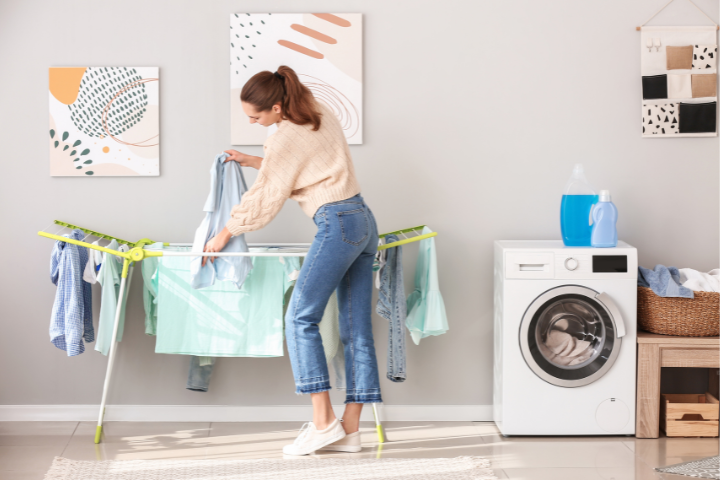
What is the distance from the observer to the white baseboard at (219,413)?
2.82 m

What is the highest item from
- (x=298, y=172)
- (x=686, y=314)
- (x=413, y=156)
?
(x=413, y=156)

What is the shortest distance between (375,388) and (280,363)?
1.96ft

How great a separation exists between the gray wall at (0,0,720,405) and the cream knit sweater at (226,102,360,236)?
53cm

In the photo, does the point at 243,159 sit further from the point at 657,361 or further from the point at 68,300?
the point at 657,361

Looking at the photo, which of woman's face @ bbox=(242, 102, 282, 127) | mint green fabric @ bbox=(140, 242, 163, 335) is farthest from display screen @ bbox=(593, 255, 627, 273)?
mint green fabric @ bbox=(140, 242, 163, 335)

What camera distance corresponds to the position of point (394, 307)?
101 inches

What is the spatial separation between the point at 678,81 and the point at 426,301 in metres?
1.43

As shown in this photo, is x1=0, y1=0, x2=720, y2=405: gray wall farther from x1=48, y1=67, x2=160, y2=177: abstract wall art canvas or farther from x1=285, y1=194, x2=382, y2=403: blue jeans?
x1=285, y1=194, x2=382, y2=403: blue jeans

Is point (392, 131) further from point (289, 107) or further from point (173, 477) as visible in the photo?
point (173, 477)

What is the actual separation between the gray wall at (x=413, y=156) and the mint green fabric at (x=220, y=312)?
36 centimetres

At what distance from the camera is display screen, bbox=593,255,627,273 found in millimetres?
2518

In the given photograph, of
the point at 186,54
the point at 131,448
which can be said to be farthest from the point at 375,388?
the point at 186,54

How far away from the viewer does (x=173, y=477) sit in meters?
2.18

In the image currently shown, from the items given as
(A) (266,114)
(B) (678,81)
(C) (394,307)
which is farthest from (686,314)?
(A) (266,114)
